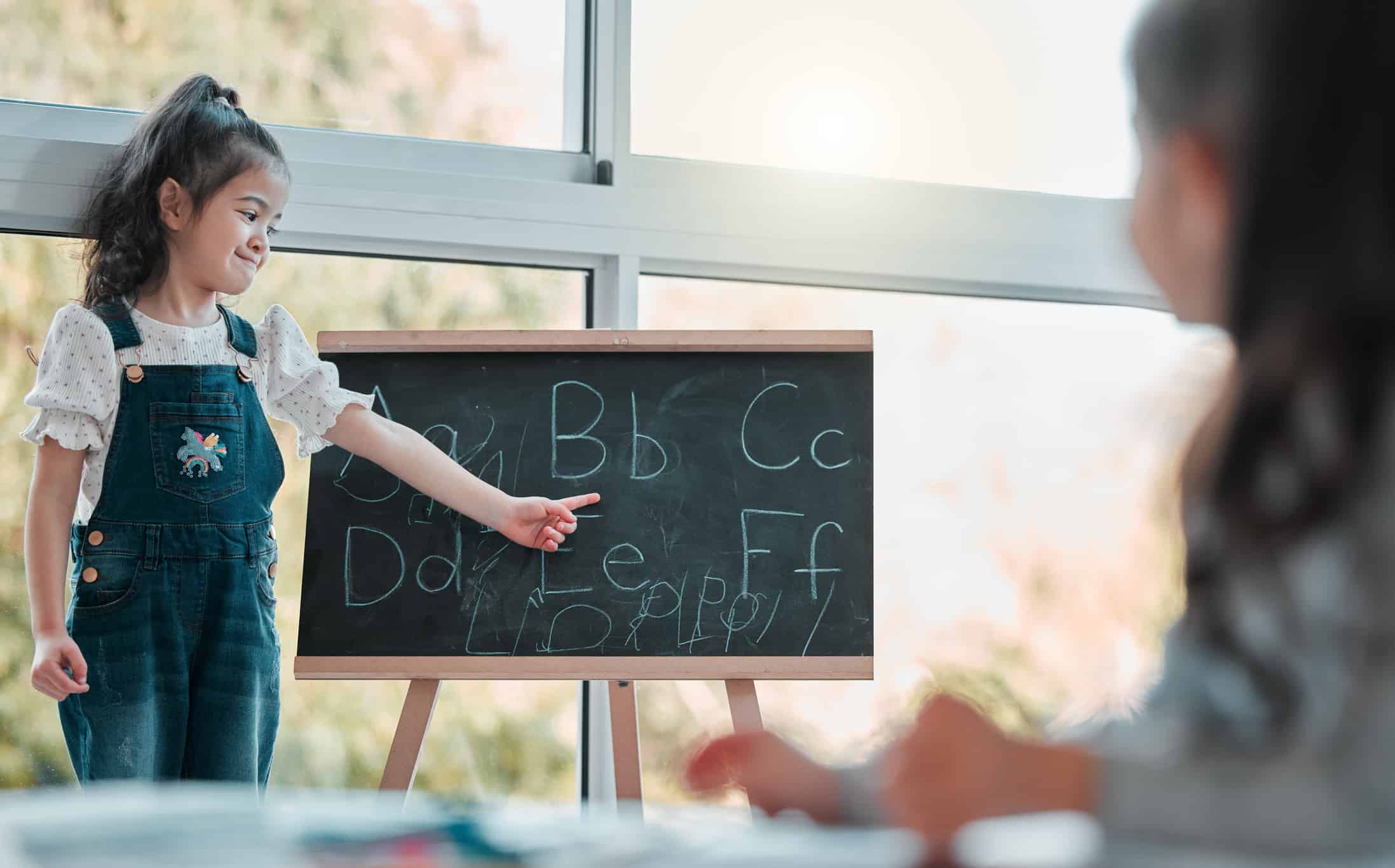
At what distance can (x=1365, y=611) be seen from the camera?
54cm

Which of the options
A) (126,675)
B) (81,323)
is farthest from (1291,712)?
(81,323)

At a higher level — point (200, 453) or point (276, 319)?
point (276, 319)

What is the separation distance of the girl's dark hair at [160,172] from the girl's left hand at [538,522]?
0.63 metres

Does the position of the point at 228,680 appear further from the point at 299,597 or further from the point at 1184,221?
the point at 1184,221

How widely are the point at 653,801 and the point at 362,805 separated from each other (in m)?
1.63

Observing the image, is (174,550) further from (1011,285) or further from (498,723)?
(1011,285)

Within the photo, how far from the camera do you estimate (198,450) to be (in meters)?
1.68

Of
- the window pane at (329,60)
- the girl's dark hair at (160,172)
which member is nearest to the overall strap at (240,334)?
the girl's dark hair at (160,172)

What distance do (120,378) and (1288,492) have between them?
1.58 m

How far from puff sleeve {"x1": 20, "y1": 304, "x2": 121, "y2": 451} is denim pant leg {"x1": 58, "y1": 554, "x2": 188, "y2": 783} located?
0.60 feet

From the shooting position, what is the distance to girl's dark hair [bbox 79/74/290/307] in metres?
1.72

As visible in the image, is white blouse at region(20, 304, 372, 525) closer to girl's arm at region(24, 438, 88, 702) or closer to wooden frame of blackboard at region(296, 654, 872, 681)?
girl's arm at region(24, 438, 88, 702)

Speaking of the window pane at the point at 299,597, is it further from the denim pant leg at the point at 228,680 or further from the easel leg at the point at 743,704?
the easel leg at the point at 743,704

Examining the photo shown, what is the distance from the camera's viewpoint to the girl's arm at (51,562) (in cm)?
157
